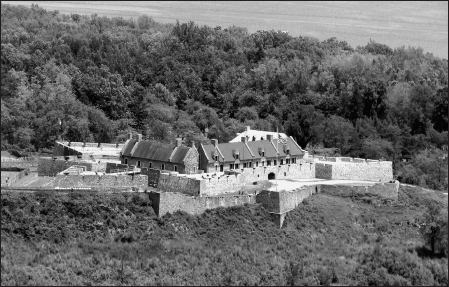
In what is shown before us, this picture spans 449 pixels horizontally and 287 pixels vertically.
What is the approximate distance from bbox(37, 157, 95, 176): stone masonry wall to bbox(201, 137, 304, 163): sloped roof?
521 cm

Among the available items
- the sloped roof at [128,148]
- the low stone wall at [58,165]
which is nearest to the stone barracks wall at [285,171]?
the sloped roof at [128,148]

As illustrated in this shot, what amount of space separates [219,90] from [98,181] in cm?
2744

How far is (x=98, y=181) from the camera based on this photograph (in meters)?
38.1

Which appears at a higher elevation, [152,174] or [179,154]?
[179,154]

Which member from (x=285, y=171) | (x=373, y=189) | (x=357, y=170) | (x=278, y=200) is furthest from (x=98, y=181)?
(x=357, y=170)

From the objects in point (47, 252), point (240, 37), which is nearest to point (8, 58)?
point (240, 37)

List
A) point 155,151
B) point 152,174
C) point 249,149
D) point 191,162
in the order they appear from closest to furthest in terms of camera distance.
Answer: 1. point 152,174
2. point 191,162
3. point 155,151
4. point 249,149

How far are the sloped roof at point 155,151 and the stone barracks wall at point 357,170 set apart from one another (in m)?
7.72

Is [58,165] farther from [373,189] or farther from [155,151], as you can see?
[373,189]

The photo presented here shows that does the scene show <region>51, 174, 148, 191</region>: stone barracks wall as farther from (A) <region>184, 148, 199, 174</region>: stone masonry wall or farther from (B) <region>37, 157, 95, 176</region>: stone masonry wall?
(B) <region>37, 157, 95, 176</region>: stone masonry wall

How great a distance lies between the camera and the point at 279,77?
2482 inches

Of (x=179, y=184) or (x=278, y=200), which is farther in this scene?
(x=278, y=200)

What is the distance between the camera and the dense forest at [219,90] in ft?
172

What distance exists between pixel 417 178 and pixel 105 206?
18851 millimetres
